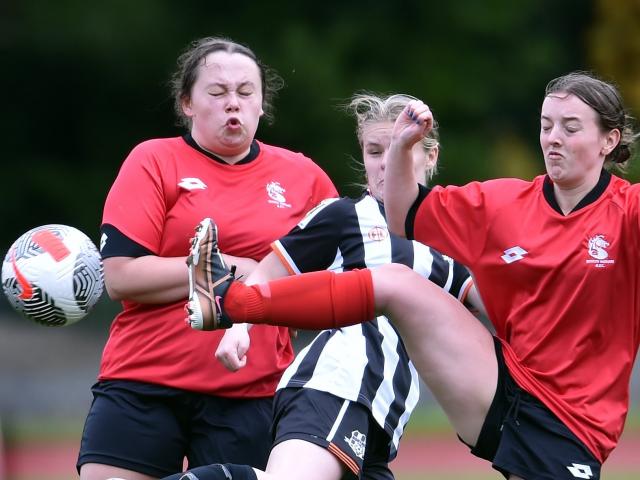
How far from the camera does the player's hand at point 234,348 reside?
13.0ft

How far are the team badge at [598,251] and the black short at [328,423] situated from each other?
88 centimetres

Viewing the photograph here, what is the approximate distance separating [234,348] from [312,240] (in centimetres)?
51

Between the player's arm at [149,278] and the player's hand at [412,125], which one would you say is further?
the player's arm at [149,278]

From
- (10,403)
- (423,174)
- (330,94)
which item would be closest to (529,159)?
(330,94)

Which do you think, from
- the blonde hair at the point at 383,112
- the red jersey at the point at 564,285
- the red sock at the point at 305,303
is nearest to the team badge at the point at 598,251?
the red jersey at the point at 564,285

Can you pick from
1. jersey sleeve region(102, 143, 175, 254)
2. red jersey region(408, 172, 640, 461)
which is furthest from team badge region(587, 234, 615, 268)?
jersey sleeve region(102, 143, 175, 254)

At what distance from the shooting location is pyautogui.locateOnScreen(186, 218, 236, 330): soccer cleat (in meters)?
3.85

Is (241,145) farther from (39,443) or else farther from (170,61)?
(170,61)

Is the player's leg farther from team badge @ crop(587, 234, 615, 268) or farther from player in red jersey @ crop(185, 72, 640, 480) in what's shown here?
team badge @ crop(587, 234, 615, 268)

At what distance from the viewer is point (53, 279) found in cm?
417

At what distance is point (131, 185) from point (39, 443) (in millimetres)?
5649

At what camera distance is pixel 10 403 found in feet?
33.5

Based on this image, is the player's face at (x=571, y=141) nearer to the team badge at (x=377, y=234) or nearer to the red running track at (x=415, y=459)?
the team badge at (x=377, y=234)

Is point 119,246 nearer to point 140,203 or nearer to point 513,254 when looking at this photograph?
point 140,203
